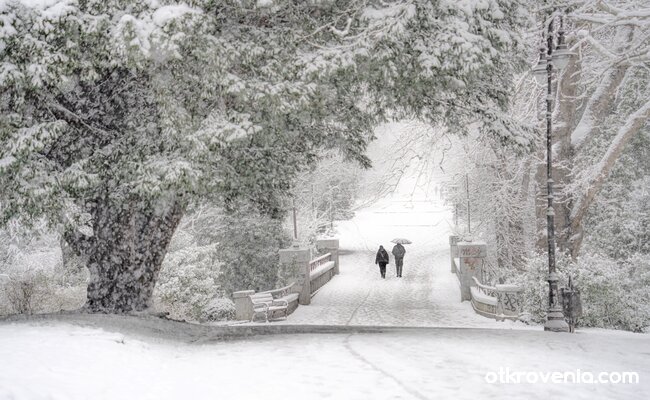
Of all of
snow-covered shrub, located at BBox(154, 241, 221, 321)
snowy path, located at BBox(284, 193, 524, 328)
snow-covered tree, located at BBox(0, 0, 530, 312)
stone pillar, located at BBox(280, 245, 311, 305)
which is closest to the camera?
snow-covered tree, located at BBox(0, 0, 530, 312)

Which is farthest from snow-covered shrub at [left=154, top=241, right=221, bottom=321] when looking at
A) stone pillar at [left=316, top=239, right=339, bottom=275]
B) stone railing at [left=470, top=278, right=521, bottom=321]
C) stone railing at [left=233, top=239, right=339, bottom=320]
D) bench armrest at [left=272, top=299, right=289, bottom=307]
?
stone railing at [left=470, top=278, right=521, bottom=321]

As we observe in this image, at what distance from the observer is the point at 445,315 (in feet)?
51.3

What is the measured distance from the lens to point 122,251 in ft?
32.1

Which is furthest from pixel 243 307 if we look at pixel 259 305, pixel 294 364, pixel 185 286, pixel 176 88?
pixel 294 364

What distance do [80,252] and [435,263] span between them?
79.9ft

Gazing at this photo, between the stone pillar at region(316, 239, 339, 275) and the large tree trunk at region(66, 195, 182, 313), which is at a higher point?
the large tree trunk at region(66, 195, 182, 313)

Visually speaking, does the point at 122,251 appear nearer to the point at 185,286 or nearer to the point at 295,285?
the point at 185,286

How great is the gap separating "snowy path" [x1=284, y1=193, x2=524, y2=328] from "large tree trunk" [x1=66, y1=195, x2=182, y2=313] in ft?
20.5

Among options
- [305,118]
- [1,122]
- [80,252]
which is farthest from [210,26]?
[80,252]

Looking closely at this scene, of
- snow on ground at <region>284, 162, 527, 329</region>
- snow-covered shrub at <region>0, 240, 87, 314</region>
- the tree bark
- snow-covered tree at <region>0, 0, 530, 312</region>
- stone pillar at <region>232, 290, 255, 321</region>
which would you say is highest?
snow-covered tree at <region>0, 0, 530, 312</region>

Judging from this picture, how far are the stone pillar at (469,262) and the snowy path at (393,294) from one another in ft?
1.90

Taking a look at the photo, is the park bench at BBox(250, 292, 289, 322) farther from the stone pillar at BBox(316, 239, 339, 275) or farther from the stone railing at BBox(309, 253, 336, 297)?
the stone pillar at BBox(316, 239, 339, 275)

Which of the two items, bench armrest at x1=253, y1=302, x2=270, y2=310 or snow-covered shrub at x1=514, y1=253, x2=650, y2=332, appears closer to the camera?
snow-covered shrub at x1=514, y1=253, x2=650, y2=332

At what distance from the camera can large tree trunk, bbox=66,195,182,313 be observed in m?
9.73
